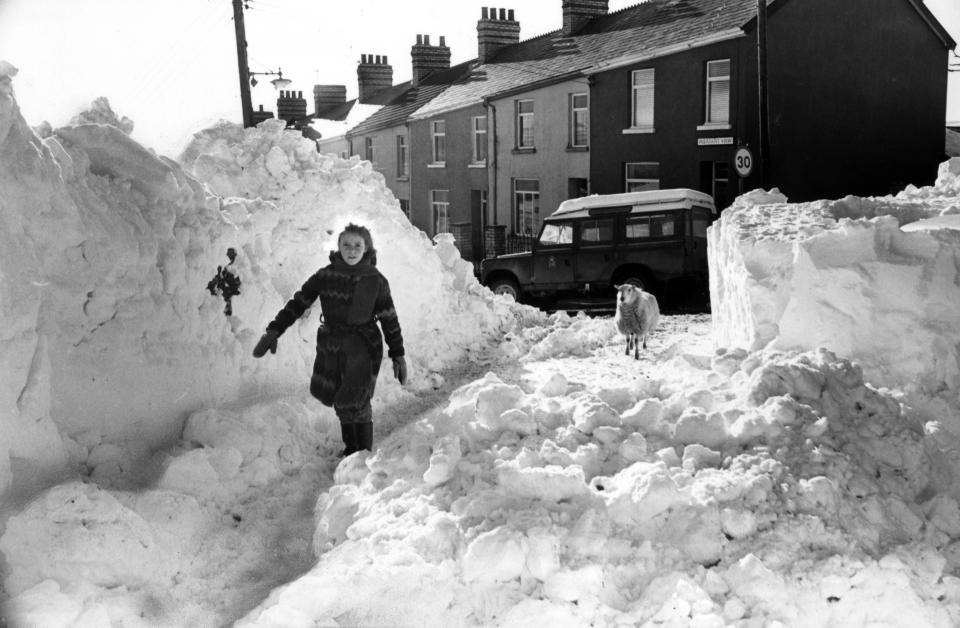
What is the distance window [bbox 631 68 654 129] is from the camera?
19328 millimetres

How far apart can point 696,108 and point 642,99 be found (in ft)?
5.71

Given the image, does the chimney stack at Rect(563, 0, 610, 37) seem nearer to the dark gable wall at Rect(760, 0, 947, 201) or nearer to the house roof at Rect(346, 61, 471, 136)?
the house roof at Rect(346, 61, 471, 136)

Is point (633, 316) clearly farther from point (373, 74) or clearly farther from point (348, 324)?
point (373, 74)

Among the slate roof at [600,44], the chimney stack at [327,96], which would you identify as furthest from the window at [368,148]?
the chimney stack at [327,96]

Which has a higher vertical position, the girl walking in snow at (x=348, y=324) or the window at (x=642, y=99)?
the window at (x=642, y=99)

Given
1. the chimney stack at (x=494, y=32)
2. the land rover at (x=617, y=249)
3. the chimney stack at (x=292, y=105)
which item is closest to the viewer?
the land rover at (x=617, y=249)

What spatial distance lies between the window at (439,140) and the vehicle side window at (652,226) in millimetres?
13951

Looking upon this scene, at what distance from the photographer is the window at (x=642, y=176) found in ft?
64.0

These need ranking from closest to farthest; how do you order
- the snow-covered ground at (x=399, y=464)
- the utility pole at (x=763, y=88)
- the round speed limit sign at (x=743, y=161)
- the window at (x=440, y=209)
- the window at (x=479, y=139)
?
the snow-covered ground at (x=399, y=464), the utility pole at (x=763, y=88), the round speed limit sign at (x=743, y=161), the window at (x=479, y=139), the window at (x=440, y=209)

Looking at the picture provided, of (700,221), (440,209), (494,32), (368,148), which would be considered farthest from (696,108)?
(368,148)

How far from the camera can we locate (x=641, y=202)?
14.4 metres

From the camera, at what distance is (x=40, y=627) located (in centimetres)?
358

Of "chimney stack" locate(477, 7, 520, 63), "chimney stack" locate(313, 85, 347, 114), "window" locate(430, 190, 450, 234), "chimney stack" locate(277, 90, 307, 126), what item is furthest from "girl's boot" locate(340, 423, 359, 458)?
"chimney stack" locate(313, 85, 347, 114)

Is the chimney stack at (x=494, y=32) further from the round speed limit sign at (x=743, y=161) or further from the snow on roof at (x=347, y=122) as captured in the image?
the round speed limit sign at (x=743, y=161)
